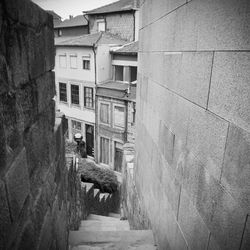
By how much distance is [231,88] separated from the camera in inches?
65.9

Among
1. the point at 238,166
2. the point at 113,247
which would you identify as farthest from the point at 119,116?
the point at 238,166

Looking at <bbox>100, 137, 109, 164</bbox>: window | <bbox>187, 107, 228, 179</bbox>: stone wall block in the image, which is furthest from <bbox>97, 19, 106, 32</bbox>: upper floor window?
<bbox>187, 107, 228, 179</bbox>: stone wall block

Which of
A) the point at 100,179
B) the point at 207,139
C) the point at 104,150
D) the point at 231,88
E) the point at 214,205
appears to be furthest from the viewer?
the point at 104,150

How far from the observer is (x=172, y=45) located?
114 inches

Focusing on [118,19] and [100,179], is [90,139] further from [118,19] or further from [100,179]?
[118,19]

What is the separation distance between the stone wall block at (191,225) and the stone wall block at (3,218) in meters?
1.61

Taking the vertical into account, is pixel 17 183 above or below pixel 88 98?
above

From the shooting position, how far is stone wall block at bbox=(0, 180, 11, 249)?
3.82ft

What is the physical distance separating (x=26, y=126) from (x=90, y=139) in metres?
16.8

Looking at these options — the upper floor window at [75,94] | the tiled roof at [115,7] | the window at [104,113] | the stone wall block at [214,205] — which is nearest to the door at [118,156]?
the window at [104,113]

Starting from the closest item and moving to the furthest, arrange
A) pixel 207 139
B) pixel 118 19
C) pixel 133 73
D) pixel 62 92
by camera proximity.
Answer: pixel 207 139
pixel 133 73
pixel 118 19
pixel 62 92

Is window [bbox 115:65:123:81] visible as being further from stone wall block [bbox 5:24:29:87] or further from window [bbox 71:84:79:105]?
stone wall block [bbox 5:24:29:87]

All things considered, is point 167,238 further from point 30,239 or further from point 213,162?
point 30,239

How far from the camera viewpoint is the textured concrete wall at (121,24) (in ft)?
54.7
